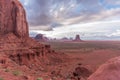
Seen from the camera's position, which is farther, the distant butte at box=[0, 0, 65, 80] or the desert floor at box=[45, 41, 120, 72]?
the desert floor at box=[45, 41, 120, 72]

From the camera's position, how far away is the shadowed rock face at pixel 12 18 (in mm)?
52156

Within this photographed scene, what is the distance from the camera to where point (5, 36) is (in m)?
50.0

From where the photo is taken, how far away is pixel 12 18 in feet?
176

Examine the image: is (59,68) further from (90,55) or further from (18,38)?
(90,55)

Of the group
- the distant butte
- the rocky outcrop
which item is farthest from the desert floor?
the rocky outcrop

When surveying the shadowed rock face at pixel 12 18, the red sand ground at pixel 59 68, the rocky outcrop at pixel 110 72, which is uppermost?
the shadowed rock face at pixel 12 18

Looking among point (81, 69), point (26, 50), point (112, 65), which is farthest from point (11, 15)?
point (112, 65)

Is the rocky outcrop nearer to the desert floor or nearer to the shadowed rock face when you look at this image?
the desert floor

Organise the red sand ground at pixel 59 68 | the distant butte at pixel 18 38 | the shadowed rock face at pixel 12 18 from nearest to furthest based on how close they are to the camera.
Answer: the red sand ground at pixel 59 68
the distant butte at pixel 18 38
the shadowed rock face at pixel 12 18

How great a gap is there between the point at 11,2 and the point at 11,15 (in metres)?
2.82

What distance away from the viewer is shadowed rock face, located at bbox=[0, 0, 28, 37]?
52156mm

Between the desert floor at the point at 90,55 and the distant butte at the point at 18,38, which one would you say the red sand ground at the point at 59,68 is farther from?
the distant butte at the point at 18,38

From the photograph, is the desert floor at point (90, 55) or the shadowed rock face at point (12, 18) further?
the desert floor at point (90, 55)

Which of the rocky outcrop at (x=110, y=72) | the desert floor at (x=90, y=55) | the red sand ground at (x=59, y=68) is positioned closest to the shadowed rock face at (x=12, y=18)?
the red sand ground at (x=59, y=68)
